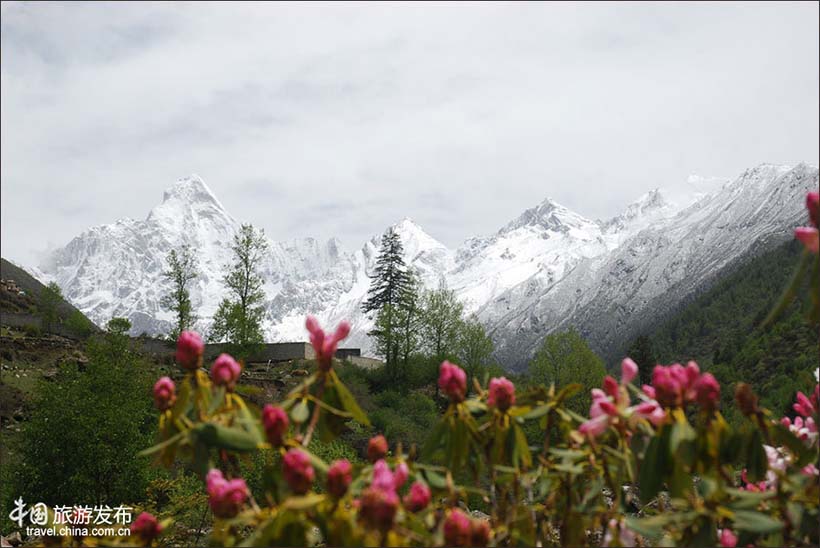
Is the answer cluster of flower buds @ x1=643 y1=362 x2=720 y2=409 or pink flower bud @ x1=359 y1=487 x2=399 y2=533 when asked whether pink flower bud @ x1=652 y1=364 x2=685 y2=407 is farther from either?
pink flower bud @ x1=359 y1=487 x2=399 y2=533

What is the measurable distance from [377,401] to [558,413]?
1448 inches

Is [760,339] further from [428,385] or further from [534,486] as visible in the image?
[534,486]

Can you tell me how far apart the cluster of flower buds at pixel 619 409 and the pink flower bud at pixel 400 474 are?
22.2 inches

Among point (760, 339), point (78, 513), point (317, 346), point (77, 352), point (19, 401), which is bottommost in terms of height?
point (78, 513)

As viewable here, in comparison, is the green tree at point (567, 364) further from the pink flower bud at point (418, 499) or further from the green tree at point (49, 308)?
the pink flower bud at point (418, 499)

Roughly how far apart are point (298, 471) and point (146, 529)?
67 cm

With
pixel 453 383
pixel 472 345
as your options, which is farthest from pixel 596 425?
pixel 472 345

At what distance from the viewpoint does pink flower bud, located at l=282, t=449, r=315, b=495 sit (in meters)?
1.67

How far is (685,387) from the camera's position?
1.94 m

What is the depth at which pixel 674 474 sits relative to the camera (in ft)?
6.10

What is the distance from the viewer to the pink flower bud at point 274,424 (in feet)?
6.09

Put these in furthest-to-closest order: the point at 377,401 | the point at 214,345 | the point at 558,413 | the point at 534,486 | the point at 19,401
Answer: the point at 214,345
the point at 377,401
the point at 19,401
the point at 534,486
the point at 558,413

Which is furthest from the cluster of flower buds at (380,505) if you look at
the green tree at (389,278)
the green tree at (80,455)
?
the green tree at (389,278)

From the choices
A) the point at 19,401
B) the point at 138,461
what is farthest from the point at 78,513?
the point at 19,401
